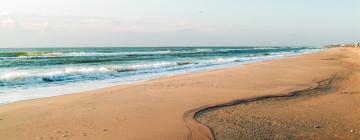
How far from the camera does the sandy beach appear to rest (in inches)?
217

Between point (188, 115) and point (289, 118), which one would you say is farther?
point (188, 115)

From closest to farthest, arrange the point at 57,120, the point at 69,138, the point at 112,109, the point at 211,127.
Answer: the point at 69,138 → the point at 211,127 → the point at 57,120 → the point at 112,109

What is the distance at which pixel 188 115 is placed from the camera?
273 inches

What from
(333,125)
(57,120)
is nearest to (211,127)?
(333,125)

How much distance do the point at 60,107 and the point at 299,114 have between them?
4.84m

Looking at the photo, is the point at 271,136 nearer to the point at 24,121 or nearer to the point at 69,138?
the point at 69,138

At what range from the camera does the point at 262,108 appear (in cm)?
760

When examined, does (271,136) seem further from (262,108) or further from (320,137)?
(262,108)

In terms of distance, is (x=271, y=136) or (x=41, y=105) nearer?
(x=271, y=136)

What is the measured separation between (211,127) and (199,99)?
9.40ft

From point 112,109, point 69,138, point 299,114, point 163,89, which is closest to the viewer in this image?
point 69,138

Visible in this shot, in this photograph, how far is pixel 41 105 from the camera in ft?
26.5

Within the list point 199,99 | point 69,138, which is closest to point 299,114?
point 199,99

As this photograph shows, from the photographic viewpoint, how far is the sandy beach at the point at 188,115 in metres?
5.50
